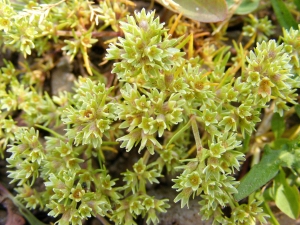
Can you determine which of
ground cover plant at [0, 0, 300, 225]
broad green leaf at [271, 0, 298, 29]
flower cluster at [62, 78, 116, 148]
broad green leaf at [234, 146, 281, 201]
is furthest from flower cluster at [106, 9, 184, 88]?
broad green leaf at [271, 0, 298, 29]

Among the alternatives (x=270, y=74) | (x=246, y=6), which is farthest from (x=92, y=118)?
(x=246, y=6)

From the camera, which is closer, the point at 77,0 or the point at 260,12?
the point at 77,0

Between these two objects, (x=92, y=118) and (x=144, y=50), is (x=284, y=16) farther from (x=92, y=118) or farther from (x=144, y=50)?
(x=92, y=118)

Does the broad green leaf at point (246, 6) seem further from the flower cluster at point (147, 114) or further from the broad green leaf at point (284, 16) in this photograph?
the flower cluster at point (147, 114)

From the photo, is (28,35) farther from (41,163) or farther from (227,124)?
(227,124)

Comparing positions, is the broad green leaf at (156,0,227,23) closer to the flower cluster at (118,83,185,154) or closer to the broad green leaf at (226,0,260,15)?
the broad green leaf at (226,0,260,15)

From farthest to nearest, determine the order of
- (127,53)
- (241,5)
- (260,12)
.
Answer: (260,12) → (241,5) → (127,53)

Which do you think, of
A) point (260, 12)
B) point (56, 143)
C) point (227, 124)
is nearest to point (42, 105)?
point (56, 143)
